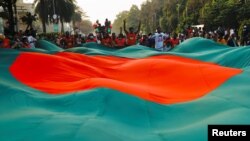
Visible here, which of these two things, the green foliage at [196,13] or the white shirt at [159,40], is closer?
the white shirt at [159,40]

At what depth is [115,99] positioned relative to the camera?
202 inches

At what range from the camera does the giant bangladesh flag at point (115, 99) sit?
4.25m

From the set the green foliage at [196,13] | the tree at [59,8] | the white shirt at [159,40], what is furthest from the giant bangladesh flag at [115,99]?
the tree at [59,8]

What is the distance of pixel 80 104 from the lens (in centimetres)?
515

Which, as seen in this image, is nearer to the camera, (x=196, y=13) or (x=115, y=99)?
(x=115, y=99)

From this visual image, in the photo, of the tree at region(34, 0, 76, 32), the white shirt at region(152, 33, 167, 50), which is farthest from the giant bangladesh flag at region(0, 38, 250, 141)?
the tree at region(34, 0, 76, 32)

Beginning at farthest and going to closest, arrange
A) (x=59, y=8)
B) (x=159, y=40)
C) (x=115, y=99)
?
1. (x=59, y=8)
2. (x=159, y=40)
3. (x=115, y=99)

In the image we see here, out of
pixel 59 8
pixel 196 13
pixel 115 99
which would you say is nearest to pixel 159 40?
pixel 115 99

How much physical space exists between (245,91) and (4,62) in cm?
398

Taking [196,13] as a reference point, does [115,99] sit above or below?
below

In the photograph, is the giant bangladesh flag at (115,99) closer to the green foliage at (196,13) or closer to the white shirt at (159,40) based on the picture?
the white shirt at (159,40)

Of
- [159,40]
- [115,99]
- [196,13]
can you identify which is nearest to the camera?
[115,99]

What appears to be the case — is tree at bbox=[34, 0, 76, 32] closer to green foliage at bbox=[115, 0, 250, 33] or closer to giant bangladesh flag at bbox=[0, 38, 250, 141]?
green foliage at bbox=[115, 0, 250, 33]

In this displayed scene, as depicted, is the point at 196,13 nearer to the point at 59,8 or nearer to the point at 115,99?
the point at 59,8
